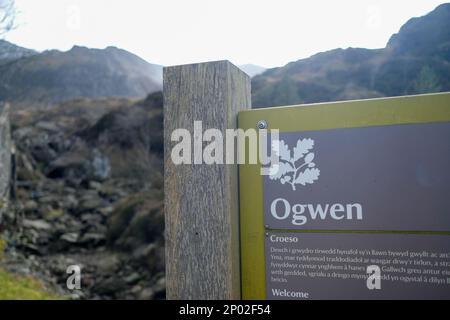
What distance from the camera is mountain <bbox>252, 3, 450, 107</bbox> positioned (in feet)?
42.1

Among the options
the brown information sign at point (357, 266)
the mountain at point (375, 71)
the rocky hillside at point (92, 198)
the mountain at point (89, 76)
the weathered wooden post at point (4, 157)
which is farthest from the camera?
the mountain at point (89, 76)

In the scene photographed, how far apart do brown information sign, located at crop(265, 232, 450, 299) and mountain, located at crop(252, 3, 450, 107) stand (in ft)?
37.1

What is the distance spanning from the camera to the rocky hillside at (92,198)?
29.4 ft

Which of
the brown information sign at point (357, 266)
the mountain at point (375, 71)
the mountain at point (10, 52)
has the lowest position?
the brown information sign at point (357, 266)

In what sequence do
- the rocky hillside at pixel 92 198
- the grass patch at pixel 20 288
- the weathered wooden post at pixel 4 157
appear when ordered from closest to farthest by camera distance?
the grass patch at pixel 20 288 < the rocky hillside at pixel 92 198 < the weathered wooden post at pixel 4 157

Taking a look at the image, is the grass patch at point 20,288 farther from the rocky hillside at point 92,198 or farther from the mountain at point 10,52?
the mountain at point 10,52

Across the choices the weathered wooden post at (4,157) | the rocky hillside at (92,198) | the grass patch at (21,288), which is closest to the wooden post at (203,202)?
the grass patch at (21,288)

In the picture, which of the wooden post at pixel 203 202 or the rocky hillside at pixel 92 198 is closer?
the wooden post at pixel 203 202

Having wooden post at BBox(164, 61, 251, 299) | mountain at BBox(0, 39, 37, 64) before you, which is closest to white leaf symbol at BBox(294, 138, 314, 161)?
wooden post at BBox(164, 61, 251, 299)

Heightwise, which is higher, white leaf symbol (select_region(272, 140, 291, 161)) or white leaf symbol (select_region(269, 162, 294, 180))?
white leaf symbol (select_region(272, 140, 291, 161))

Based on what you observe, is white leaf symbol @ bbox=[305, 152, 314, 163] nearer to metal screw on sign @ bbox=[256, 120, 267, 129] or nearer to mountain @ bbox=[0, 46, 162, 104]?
metal screw on sign @ bbox=[256, 120, 267, 129]

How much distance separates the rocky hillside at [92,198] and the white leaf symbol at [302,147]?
706 cm
